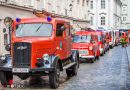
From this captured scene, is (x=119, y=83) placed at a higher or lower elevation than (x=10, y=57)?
lower

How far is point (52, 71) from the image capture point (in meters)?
15.2

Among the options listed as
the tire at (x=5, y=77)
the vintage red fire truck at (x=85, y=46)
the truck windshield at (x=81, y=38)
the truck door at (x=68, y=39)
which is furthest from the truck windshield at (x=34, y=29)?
the truck windshield at (x=81, y=38)

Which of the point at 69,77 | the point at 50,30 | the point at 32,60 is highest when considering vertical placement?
the point at 50,30

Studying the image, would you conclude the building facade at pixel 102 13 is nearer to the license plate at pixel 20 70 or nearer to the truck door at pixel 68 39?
the truck door at pixel 68 39

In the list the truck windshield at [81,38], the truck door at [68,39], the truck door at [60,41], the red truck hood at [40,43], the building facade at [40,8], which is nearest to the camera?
the red truck hood at [40,43]

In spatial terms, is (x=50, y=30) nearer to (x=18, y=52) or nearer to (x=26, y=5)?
(x=18, y=52)

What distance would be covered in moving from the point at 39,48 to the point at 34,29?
3.70ft

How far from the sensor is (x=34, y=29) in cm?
1648

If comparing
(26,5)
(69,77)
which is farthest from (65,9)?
(69,77)

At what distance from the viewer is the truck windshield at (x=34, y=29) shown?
16.4 m

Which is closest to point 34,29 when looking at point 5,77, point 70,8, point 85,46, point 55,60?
point 55,60

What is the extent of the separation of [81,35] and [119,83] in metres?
14.0

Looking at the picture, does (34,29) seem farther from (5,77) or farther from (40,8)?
(40,8)

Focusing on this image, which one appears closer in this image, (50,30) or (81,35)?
(50,30)
